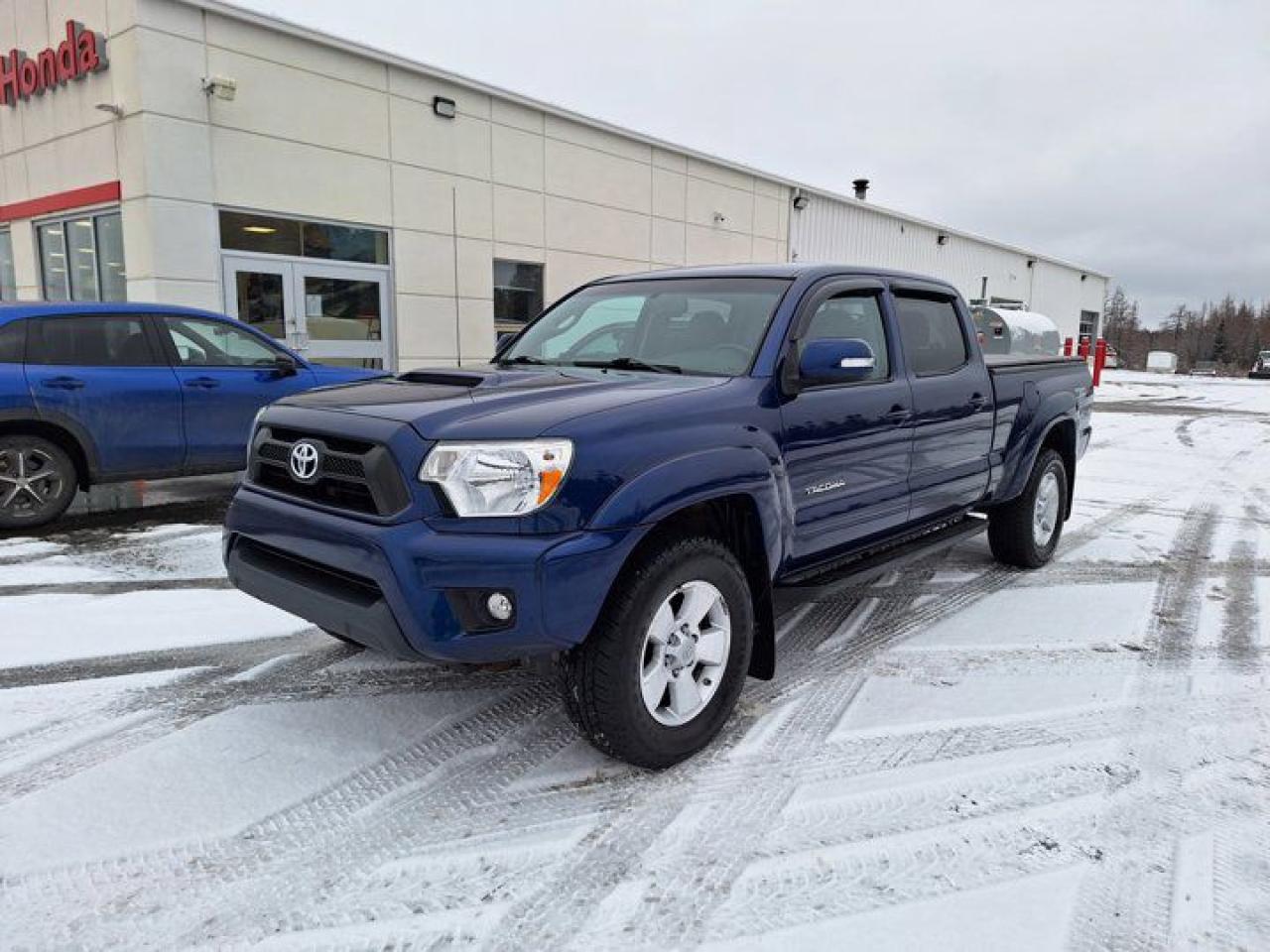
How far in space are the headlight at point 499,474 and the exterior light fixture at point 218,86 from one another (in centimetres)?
1008

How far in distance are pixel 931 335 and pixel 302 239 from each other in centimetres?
971

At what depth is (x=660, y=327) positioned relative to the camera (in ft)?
13.0

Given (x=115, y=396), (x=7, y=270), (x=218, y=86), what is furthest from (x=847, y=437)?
(x=7, y=270)

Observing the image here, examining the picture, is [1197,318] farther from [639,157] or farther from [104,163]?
[104,163]

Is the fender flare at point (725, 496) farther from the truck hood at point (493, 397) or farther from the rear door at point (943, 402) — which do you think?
the rear door at point (943, 402)

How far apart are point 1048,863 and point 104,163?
1243 centimetres

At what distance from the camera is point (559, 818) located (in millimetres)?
2756

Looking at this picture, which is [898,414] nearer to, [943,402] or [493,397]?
[943,402]

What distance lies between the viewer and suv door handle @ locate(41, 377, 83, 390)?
6.25 m

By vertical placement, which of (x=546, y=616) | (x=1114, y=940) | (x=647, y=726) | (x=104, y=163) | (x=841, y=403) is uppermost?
(x=104, y=163)

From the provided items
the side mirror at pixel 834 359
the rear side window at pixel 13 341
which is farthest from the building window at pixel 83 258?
the side mirror at pixel 834 359

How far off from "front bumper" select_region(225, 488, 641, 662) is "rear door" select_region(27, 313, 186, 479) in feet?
15.5

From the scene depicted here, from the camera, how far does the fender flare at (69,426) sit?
6.13 m

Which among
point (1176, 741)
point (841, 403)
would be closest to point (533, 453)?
point (841, 403)
